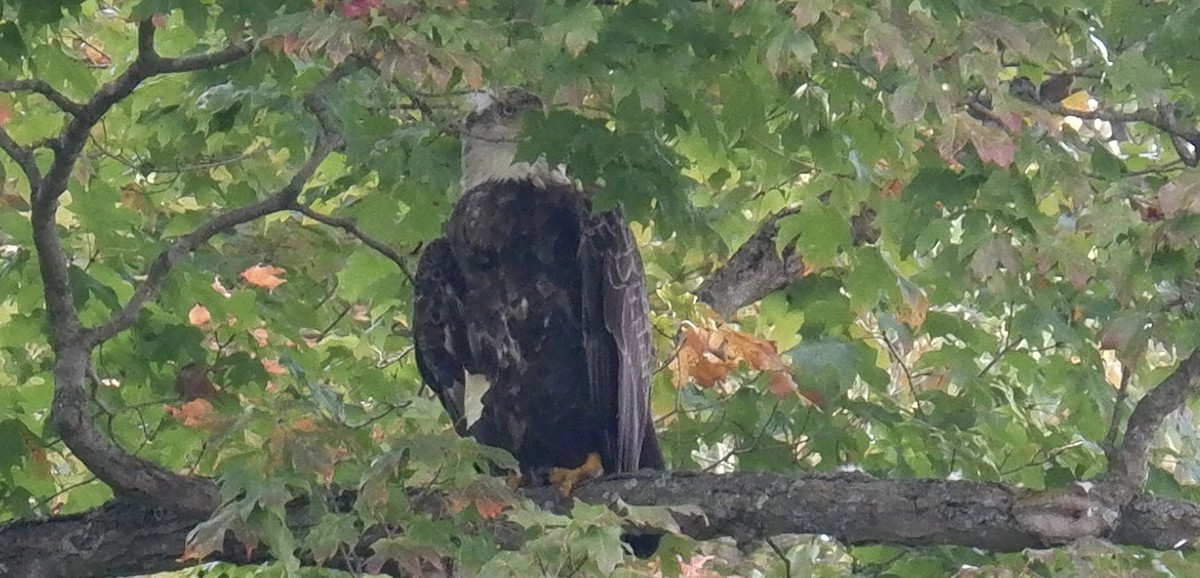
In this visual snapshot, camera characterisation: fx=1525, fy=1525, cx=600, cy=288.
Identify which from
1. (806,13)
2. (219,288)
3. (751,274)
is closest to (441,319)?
(219,288)

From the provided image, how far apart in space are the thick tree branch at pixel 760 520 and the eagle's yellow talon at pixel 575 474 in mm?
262

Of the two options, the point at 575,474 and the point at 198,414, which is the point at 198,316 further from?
the point at 575,474

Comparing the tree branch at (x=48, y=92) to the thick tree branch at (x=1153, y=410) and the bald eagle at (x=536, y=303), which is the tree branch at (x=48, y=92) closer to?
the bald eagle at (x=536, y=303)

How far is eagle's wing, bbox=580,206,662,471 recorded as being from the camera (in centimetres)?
396

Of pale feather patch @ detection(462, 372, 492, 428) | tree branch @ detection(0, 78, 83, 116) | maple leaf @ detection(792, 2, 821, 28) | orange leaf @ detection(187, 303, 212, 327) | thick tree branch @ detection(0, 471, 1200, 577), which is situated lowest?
thick tree branch @ detection(0, 471, 1200, 577)

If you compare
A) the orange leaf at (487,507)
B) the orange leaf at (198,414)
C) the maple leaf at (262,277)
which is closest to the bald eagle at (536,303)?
the maple leaf at (262,277)

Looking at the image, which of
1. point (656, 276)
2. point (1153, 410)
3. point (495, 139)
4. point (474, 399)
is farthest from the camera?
point (656, 276)

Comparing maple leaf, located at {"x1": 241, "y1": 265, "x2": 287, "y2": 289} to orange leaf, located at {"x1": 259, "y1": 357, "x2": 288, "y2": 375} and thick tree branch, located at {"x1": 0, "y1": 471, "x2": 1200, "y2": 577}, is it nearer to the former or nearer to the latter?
orange leaf, located at {"x1": 259, "y1": 357, "x2": 288, "y2": 375}

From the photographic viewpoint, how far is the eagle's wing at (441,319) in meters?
4.07

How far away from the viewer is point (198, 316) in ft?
12.1

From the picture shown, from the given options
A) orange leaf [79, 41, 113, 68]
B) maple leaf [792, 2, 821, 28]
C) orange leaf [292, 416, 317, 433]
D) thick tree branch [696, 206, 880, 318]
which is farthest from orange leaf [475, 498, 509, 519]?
orange leaf [79, 41, 113, 68]

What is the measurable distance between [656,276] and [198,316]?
1455mm

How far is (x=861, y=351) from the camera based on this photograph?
3.79m

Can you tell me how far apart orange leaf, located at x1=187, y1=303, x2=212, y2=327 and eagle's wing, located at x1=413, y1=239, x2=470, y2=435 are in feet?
1.92
